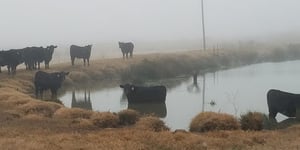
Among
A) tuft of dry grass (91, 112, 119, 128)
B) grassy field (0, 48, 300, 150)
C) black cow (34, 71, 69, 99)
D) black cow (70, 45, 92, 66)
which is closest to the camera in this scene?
grassy field (0, 48, 300, 150)

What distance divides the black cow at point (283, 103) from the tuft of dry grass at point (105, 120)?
7.81 metres

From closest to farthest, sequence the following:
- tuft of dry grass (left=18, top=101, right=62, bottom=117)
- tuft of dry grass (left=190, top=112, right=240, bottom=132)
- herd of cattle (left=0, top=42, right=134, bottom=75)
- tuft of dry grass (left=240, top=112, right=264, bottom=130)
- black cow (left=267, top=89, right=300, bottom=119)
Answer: tuft of dry grass (left=190, top=112, right=240, bottom=132), tuft of dry grass (left=240, top=112, right=264, bottom=130), tuft of dry grass (left=18, top=101, right=62, bottom=117), black cow (left=267, top=89, right=300, bottom=119), herd of cattle (left=0, top=42, right=134, bottom=75)

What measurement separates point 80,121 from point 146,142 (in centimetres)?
523

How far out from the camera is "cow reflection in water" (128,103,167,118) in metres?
26.1

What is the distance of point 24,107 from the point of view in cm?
2092

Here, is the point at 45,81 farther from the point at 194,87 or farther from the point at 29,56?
the point at 194,87

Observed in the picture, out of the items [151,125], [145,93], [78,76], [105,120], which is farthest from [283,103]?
[78,76]

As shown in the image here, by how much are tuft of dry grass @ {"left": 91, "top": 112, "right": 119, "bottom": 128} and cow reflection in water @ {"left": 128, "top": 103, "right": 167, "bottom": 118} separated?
7.53 meters

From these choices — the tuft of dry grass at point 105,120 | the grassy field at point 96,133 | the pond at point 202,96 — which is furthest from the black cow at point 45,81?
the tuft of dry grass at point 105,120

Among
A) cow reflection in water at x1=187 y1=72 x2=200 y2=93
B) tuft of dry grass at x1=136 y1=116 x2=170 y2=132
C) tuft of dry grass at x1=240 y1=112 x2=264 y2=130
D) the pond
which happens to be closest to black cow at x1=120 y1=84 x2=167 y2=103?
the pond

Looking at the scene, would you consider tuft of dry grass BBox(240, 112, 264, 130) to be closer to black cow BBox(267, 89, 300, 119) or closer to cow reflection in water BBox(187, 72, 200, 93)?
black cow BBox(267, 89, 300, 119)

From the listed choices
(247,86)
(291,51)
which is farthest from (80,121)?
(291,51)

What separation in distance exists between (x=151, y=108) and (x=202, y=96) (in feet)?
14.2

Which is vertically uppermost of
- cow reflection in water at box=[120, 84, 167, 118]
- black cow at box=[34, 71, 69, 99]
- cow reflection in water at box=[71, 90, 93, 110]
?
black cow at box=[34, 71, 69, 99]
